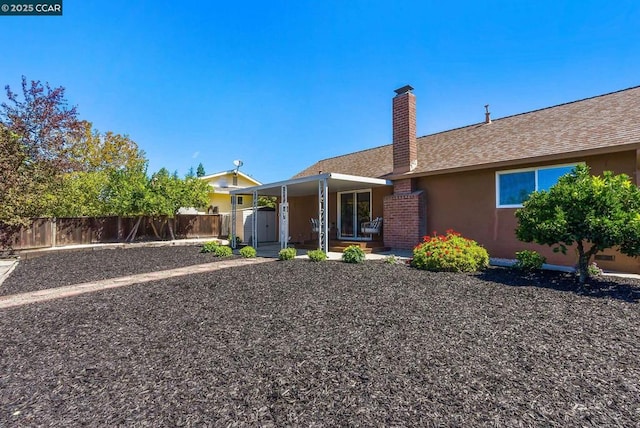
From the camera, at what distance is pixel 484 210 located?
9.16 meters

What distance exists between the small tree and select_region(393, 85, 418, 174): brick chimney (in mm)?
5260

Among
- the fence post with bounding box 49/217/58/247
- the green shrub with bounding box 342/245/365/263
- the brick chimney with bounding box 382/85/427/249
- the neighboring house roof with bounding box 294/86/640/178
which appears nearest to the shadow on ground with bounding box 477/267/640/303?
the green shrub with bounding box 342/245/365/263

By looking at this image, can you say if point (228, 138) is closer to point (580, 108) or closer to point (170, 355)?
point (580, 108)

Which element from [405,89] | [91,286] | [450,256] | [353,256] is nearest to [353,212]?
[353,256]

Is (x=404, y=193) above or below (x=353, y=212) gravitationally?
above

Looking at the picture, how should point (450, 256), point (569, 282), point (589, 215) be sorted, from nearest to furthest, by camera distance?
point (589, 215)
point (569, 282)
point (450, 256)

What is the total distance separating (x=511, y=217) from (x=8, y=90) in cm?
2103

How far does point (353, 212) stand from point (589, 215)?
8271 mm

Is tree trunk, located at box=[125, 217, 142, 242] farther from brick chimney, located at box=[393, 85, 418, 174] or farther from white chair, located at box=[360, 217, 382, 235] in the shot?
brick chimney, located at box=[393, 85, 418, 174]

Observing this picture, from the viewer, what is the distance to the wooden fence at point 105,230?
12.5 meters

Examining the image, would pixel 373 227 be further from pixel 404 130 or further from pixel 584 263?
pixel 584 263

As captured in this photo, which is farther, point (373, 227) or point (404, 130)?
point (373, 227)

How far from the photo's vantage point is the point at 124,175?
1452 centimetres

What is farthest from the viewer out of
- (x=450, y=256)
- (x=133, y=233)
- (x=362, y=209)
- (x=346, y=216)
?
(x=133, y=233)
